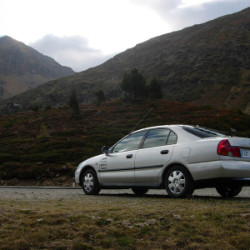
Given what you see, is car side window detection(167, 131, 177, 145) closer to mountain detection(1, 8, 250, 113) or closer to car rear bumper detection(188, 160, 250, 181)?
car rear bumper detection(188, 160, 250, 181)

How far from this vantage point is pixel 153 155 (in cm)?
824

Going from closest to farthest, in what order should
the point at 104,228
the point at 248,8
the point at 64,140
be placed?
1. the point at 104,228
2. the point at 64,140
3. the point at 248,8

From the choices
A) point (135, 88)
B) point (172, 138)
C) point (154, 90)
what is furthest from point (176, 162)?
point (154, 90)

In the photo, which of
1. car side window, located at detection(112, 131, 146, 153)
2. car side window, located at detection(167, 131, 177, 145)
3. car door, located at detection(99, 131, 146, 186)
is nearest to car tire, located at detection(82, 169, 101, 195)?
car door, located at detection(99, 131, 146, 186)

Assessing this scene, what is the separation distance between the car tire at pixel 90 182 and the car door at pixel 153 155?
160 centimetres

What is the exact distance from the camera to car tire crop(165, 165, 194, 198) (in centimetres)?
737

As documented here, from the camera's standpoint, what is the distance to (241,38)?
151m

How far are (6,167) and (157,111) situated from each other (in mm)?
26339

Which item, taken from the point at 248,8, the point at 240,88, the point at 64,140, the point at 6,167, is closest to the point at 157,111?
the point at 64,140

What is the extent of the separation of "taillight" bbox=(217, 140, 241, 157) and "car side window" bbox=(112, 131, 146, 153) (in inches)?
92.4

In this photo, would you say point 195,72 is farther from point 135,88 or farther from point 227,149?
point 227,149

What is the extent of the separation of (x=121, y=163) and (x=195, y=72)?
133 m

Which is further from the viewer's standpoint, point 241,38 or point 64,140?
point 241,38

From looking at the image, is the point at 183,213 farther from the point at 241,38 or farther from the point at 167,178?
the point at 241,38
